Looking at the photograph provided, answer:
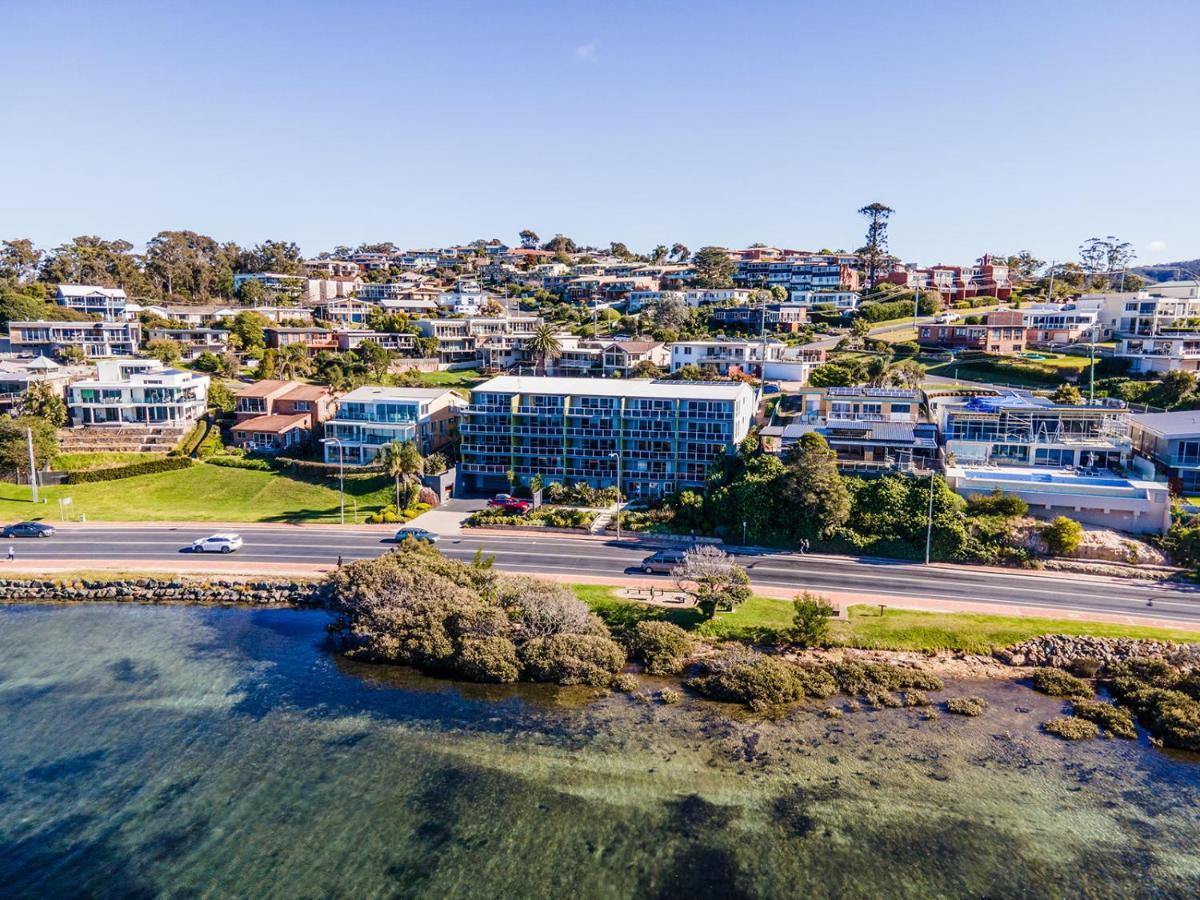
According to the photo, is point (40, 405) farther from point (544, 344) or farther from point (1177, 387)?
point (1177, 387)

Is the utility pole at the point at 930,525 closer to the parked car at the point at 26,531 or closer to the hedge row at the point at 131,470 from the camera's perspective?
the hedge row at the point at 131,470

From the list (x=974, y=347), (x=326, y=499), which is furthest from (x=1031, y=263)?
(x=326, y=499)

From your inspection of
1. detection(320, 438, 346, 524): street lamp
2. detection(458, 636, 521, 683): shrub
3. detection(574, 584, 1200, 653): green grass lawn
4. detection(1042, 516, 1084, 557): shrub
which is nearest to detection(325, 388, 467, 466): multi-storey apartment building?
detection(320, 438, 346, 524): street lamp

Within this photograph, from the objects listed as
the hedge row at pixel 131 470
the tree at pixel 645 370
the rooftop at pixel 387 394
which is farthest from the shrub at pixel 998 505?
the hedge row at pixel 131 470

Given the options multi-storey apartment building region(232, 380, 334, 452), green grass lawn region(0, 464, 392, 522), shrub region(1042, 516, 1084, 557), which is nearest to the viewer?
shrub region(1042, 516, 1084, 557)

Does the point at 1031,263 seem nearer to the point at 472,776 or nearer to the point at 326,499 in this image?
the point at 326,499

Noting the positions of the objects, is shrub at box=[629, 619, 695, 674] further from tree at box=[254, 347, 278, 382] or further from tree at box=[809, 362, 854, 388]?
tree at box=[254, 347, 278, 382]
